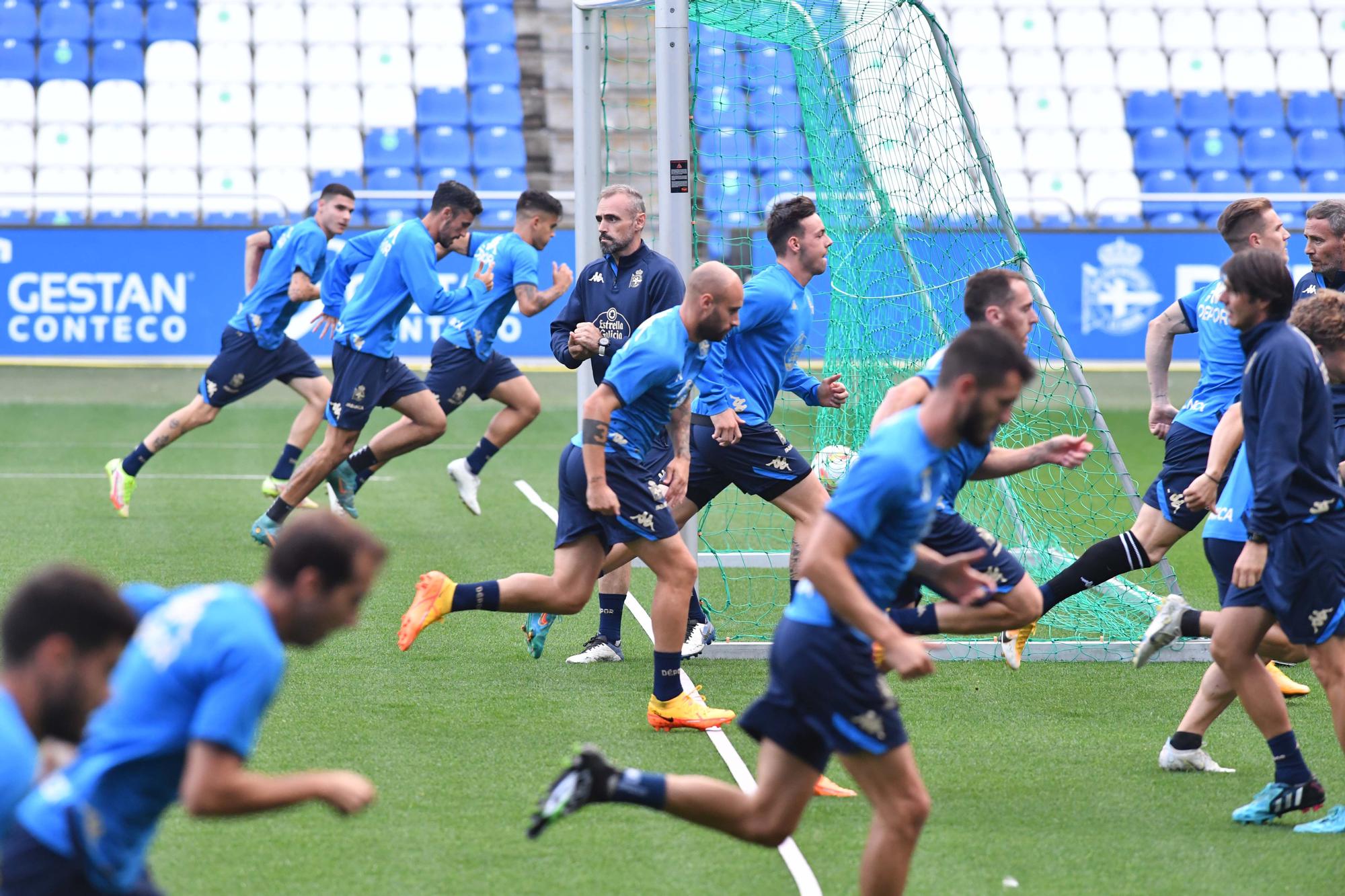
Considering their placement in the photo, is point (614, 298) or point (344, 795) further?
point (614, 298)

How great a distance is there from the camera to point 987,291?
5.00m

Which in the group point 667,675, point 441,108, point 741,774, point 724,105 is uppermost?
point 441,108

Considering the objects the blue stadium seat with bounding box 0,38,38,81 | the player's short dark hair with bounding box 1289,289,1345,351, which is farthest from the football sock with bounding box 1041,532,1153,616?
the blue stadium seat with bounding box 0,38,38,81

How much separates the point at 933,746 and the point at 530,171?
14.8m

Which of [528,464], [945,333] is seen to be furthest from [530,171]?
[945,333]

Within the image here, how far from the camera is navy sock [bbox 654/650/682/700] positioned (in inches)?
233

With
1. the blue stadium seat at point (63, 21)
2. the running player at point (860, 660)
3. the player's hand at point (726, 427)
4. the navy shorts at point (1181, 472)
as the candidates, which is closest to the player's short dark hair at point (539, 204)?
the player's hand at point (726, 427)

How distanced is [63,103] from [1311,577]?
17735 mm

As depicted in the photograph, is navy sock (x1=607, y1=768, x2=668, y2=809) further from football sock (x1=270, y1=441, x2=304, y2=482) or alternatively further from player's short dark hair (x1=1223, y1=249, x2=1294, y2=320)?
football sock (x1=270, y1=441, x2=304, y2=482)

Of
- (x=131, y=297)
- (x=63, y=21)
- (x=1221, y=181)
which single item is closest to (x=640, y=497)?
(x=131, y=297)

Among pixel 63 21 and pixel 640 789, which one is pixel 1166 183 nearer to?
pixel 63 21

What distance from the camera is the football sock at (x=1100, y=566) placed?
646 cm

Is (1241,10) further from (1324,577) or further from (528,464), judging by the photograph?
(1324,577)

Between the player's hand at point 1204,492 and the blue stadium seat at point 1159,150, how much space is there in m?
15.3
